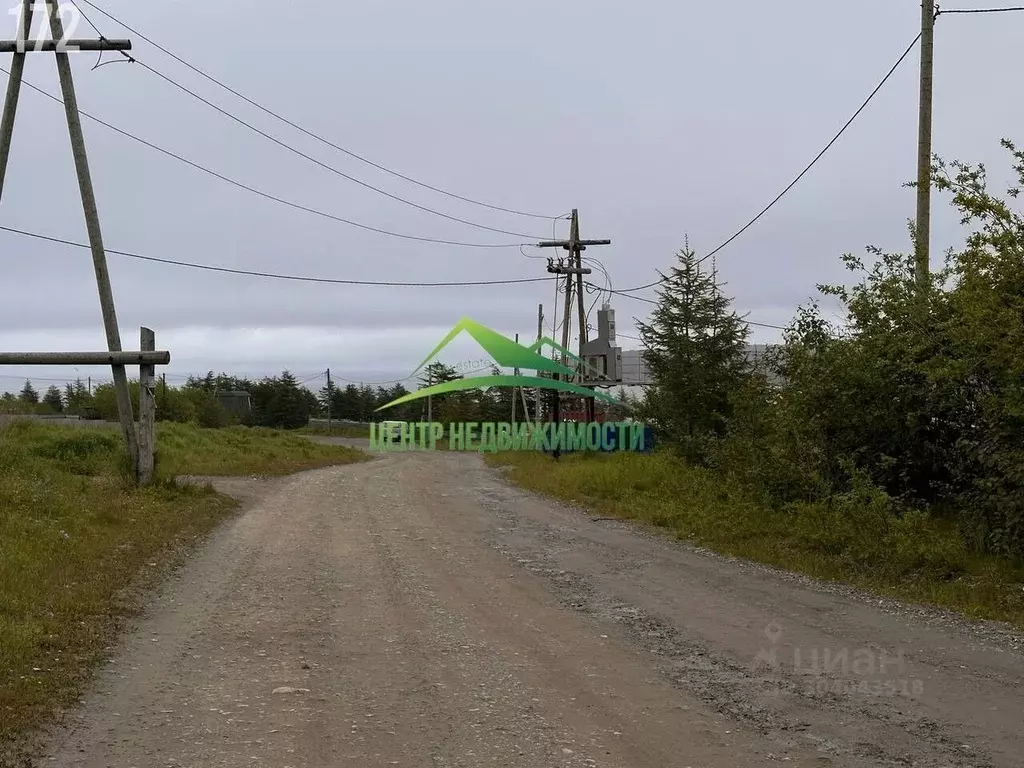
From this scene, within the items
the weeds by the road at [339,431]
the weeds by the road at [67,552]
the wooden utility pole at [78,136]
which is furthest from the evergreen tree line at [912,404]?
the weeds by the road at [339,431]

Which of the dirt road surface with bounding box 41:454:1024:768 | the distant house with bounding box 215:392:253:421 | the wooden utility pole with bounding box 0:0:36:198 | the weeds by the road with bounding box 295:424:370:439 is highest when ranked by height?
the wooden utility pole with bounding box 0:0:36:198

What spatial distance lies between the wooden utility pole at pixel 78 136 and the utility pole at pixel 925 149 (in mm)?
13132

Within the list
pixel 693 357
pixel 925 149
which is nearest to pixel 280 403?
pixel 693 357

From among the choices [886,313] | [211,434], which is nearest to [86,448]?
[211,434]

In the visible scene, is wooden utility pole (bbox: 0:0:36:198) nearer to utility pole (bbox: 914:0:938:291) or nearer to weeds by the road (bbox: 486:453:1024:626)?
weeds by the road (bbox: 486:453:1024:626)

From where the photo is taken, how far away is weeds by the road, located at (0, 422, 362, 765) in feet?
18.9

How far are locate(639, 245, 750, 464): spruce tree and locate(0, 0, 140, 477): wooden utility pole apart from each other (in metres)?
12.4

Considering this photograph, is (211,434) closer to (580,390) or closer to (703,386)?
(580,390)

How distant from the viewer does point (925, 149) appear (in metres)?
13.1

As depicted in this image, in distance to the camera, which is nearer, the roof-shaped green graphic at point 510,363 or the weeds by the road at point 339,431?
the roof-shaped green graphic at point 510,363

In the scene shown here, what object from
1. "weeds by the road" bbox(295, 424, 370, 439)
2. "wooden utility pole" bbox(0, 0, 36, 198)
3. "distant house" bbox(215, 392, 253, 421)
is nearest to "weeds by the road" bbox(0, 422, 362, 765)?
"wooden utility pole" bbox(0, 0, 36, 198)

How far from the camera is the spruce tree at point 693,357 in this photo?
22.4m

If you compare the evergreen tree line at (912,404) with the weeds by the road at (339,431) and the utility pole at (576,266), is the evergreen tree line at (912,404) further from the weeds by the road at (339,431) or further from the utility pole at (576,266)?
the weeds by the road at (339,431)

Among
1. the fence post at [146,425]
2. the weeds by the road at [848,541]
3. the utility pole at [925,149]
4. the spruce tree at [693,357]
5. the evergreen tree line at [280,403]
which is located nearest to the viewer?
the weeds by the road at [848,541]
